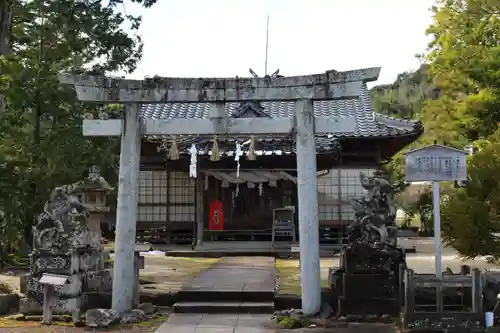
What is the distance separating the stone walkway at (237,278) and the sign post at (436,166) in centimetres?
332

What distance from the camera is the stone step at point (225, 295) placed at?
31.2 feet

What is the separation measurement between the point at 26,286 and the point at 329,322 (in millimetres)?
5282

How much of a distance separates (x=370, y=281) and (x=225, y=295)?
2648mm

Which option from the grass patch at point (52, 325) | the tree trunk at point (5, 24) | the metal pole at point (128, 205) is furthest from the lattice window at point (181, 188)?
the grass patch at point (52, 325)

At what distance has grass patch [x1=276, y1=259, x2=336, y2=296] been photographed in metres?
10.3

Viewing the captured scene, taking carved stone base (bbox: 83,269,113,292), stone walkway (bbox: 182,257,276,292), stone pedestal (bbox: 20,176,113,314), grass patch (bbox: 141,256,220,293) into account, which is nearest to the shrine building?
grass patch (bbox: 141,256,220,293)

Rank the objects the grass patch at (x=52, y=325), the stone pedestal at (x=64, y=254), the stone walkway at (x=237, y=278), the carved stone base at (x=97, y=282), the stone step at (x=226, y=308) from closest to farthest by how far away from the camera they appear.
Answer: the grass patch at (x=52, y=325) < the stone pedestal at (x=64, y=254) < the stone step at (x=226, y=308) < the carved stone base at (x=97, y=282) < the stone walkway at (x=237, y=278)

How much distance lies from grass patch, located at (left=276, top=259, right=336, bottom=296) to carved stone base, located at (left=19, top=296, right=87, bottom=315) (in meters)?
3.59

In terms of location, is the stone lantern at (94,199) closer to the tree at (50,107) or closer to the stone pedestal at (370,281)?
the tree at (50,107)

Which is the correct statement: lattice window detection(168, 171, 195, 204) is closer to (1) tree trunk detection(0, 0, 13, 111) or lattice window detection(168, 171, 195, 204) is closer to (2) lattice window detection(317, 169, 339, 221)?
(2) lattice window detection(317, 169, 339, 221)

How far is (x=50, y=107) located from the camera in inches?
463

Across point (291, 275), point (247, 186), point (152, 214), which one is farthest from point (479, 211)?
point (152, 214)

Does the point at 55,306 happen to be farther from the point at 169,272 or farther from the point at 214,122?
the point at 169,272

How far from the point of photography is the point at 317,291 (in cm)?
858
